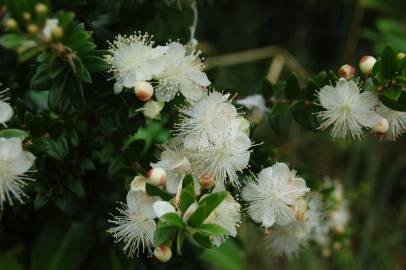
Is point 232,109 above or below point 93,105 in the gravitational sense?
above

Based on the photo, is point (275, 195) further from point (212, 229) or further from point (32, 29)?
point (32, 29)

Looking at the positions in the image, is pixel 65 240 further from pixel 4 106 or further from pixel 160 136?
pixel 4 106

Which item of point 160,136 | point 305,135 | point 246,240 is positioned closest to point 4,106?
point 160,136

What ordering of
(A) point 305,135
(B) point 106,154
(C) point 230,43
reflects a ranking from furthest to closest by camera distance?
1. (C) point 230,43
2. (A) point 305,135
3. (B) point 106,154

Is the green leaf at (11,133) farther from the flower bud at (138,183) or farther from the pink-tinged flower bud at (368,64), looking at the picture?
the pink-tinged flower bud at (368,64)

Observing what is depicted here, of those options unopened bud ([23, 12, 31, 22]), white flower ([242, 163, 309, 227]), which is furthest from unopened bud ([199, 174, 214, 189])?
unopened bud ([23, 12, 31, 22])

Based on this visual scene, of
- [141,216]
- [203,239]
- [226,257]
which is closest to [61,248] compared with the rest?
[226,257]
